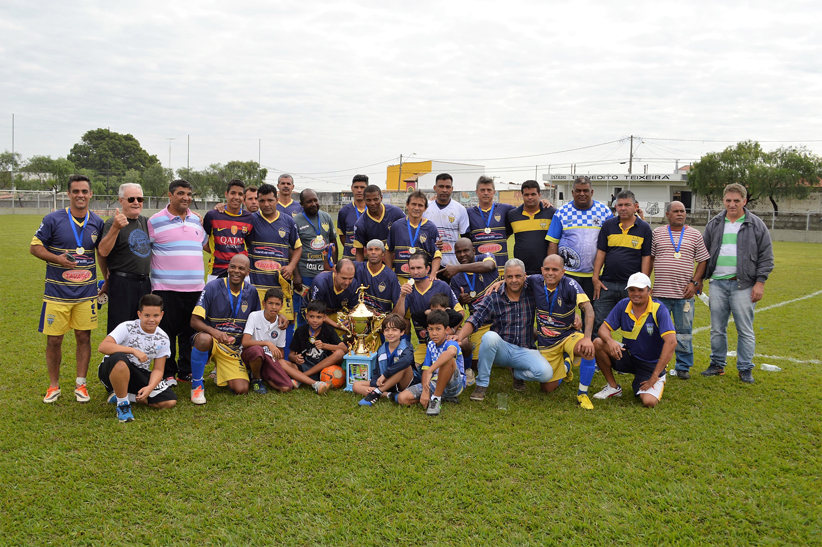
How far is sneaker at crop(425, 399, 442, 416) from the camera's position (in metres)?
4.62

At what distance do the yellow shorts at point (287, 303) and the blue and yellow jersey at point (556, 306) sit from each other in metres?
2.58

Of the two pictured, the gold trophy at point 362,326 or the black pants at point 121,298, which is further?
the gold trophy at point 362,326

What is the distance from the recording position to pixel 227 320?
17.0 feet

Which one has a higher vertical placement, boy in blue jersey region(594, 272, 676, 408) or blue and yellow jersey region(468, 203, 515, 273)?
blue and yellow jersey region(468, 203, 515, 273)

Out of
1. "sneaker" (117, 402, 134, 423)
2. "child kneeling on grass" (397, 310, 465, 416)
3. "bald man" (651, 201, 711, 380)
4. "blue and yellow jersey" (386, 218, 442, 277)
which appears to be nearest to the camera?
"sneaker" (117, 402, 134, 423)

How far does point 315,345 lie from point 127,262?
191 centimetres

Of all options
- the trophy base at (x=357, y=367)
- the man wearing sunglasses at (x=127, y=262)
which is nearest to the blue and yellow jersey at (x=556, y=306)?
the trophy base at (x=357, y=367)

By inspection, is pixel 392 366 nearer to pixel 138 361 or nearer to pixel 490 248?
pixel 490 248

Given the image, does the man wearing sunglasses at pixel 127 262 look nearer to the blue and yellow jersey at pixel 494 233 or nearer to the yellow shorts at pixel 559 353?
the blue and yellow jersey at pixel 494 233

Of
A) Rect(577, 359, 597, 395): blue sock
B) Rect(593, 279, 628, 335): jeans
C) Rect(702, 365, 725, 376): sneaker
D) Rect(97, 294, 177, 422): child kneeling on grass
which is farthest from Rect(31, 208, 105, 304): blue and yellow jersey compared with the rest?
Rect(702, 365, 725, 376): sneaker

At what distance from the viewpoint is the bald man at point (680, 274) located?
5.63 meters

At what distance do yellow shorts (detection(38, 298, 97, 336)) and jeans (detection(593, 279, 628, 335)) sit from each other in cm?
490

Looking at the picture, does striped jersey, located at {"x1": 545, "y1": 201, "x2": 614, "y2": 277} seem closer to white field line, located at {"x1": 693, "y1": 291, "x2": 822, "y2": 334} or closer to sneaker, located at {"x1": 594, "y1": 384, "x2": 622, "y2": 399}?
sneaker, located at {"x1": 594, "y1": 384, "x2": 622, "y2": 399}

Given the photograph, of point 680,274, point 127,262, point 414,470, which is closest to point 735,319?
point 680,274
